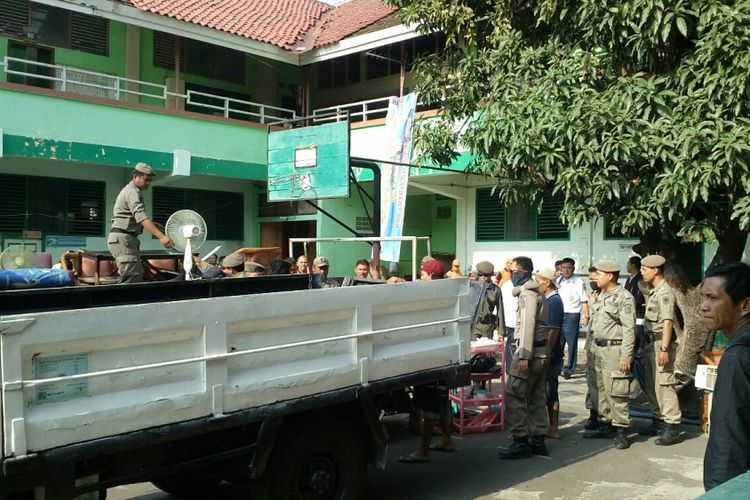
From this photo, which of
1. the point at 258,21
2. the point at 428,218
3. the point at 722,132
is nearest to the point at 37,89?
the point at 258,21

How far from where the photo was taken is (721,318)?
2607 millimetres

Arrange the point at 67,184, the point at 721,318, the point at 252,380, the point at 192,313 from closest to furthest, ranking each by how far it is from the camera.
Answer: the point at 721,318, the point at 192,313, the point at 252,380, the point at 67,184

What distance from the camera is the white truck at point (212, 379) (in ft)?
10.4

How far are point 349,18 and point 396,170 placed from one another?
283 inches

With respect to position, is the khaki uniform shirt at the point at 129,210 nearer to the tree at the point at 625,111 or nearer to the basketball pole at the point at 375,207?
the tree at the point at 625,111

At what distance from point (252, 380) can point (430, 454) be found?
110 inches

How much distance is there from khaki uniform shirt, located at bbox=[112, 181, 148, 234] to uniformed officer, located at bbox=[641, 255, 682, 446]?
4.76 meters

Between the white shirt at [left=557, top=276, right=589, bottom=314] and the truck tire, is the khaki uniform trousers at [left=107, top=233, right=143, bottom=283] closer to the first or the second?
the truck tire

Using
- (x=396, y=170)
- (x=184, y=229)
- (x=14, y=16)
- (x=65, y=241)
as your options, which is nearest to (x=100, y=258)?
(x=184, y=229)

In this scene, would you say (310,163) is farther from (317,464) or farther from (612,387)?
(317,464)

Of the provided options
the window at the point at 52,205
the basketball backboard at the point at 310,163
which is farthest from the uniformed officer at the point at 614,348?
the window at the point at 52,205

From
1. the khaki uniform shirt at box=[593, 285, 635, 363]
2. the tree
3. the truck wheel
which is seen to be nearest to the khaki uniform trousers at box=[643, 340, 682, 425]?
the khaki uniform shirt at box=[593, 285, 635, 363]

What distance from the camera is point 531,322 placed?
609cm

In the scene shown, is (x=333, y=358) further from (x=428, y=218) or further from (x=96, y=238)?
(x=428, y=218)
